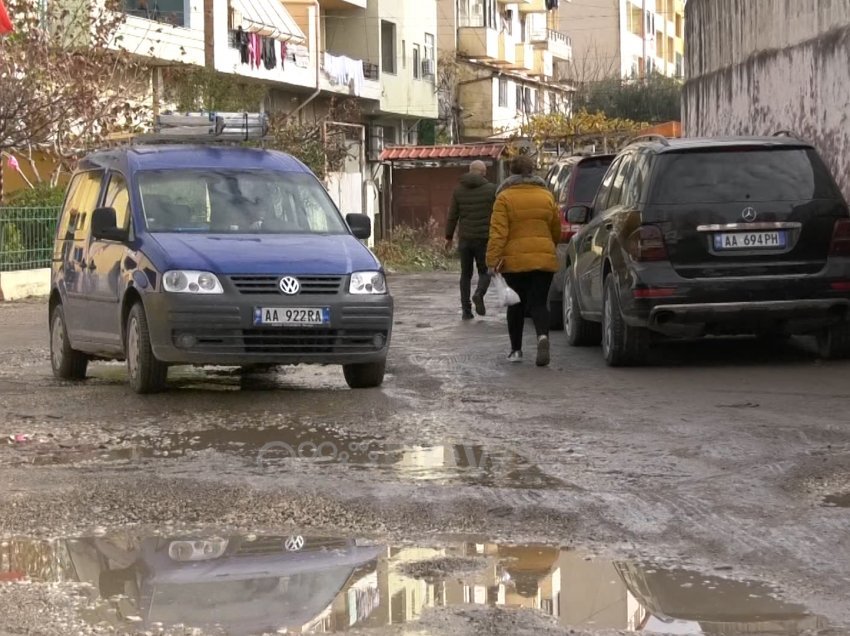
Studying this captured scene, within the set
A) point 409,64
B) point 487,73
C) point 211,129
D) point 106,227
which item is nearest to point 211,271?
point 106,227

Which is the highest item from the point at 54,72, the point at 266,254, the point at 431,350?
the point at 54,72

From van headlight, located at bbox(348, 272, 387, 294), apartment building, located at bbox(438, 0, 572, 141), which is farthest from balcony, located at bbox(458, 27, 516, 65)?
van headlight, located at bbox(348, 272, 387, 294)

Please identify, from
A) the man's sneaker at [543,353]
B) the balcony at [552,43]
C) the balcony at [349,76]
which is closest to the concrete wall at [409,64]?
the balcony at [349,76]

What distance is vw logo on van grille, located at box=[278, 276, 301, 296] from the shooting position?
11734mm

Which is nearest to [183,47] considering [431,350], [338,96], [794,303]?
[338,96]

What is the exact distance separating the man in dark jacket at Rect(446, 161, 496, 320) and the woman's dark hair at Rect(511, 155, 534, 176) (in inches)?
213

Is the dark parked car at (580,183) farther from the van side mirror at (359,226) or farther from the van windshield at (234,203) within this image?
the van windshield at (234,203)

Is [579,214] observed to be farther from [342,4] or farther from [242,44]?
[342,4]

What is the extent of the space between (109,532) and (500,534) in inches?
60.7

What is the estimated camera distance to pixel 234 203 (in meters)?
12.9

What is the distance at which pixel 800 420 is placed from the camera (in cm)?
1042

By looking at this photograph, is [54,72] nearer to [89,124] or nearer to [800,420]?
[89,124]

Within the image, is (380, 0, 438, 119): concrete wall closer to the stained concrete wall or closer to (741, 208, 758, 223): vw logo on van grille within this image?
the stained concrete wall

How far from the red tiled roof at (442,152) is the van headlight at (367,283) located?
35.7 meters
